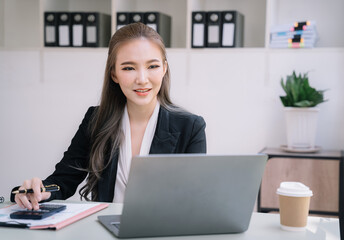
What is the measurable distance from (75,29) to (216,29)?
1.05 m

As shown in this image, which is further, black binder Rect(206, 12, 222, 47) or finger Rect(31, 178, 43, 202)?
black binder Rect(206, 12, 222, 47)

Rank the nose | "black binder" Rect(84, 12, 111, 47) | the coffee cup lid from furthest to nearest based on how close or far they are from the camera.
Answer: "black binder" Rect(84, 12, 111, 47) → the nose → the coffee cup lid

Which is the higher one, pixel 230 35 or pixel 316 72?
pixel 230 35

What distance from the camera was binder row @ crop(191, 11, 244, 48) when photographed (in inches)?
134

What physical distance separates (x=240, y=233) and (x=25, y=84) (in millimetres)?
3007

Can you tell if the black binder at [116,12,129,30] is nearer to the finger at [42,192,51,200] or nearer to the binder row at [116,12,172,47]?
the binder row at [116,12,172,47]

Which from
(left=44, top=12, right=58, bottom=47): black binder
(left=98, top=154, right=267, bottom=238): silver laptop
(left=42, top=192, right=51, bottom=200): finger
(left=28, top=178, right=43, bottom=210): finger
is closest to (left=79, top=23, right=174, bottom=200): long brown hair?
(left=42, top=192, right=51, bottom=200): finger

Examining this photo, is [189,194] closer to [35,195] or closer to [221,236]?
[221,236]

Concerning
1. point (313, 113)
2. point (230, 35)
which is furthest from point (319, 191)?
point (230, 35)

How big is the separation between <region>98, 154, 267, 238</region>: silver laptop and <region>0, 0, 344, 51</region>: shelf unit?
238cm

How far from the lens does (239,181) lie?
111 cm

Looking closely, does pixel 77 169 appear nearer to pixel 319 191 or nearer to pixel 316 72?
pixel 319 191

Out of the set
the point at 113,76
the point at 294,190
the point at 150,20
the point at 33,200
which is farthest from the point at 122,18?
the point at 294,190

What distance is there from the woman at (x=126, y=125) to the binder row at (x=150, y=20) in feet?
5.53
